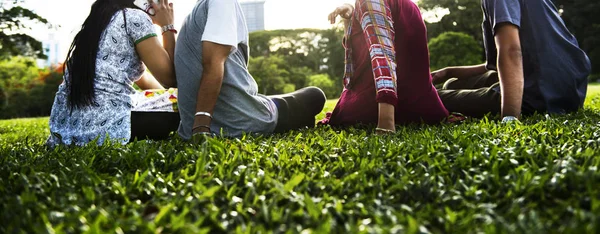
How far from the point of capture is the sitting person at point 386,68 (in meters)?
2.91

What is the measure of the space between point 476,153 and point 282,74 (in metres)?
38.5

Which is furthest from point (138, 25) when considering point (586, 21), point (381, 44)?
point (586, 21)

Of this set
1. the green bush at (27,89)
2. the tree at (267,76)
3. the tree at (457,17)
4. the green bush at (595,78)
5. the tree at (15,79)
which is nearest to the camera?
the green bush at (595,78)

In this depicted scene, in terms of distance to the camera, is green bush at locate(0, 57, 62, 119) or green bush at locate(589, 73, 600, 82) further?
green bush at locate(0, 57, 62, 119)

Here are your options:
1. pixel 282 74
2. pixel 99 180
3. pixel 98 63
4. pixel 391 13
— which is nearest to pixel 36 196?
pixel 99 180

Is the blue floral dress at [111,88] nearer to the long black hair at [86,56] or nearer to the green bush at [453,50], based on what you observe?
the long black hair at [86,56]

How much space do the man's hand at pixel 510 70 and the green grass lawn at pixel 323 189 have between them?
807 millimetres

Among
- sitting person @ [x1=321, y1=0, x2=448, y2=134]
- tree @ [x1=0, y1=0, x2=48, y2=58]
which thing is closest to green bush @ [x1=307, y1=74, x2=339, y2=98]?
tree @ [x1=0, y1=0, x2=48, y2=58]

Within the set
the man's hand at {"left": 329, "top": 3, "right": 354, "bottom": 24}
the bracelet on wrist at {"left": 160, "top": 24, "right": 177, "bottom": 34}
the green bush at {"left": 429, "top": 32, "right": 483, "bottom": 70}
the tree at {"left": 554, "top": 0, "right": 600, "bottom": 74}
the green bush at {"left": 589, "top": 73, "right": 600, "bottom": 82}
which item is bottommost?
the green bush at {"left": 589, "top": 73, "right": 600, "bottom": 82}

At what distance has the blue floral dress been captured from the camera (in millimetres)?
3010

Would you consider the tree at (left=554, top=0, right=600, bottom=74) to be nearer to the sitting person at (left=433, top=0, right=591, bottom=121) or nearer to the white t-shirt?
the sitting person at (left=433, top=0, right=591, bottom=121)

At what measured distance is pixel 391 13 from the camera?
317 centimetres

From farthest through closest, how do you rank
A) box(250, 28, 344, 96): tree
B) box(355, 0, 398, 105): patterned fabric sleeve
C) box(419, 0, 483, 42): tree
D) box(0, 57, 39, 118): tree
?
box(250, 28, 344, 96): tree → box(419, 0, 483, 42): tree → box(0, 57, 39, 118): tree → box(355, 0, 398, 105): patterned fabric sleeve

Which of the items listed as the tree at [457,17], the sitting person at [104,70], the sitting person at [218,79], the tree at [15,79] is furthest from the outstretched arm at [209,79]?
the tree at [15,79]
